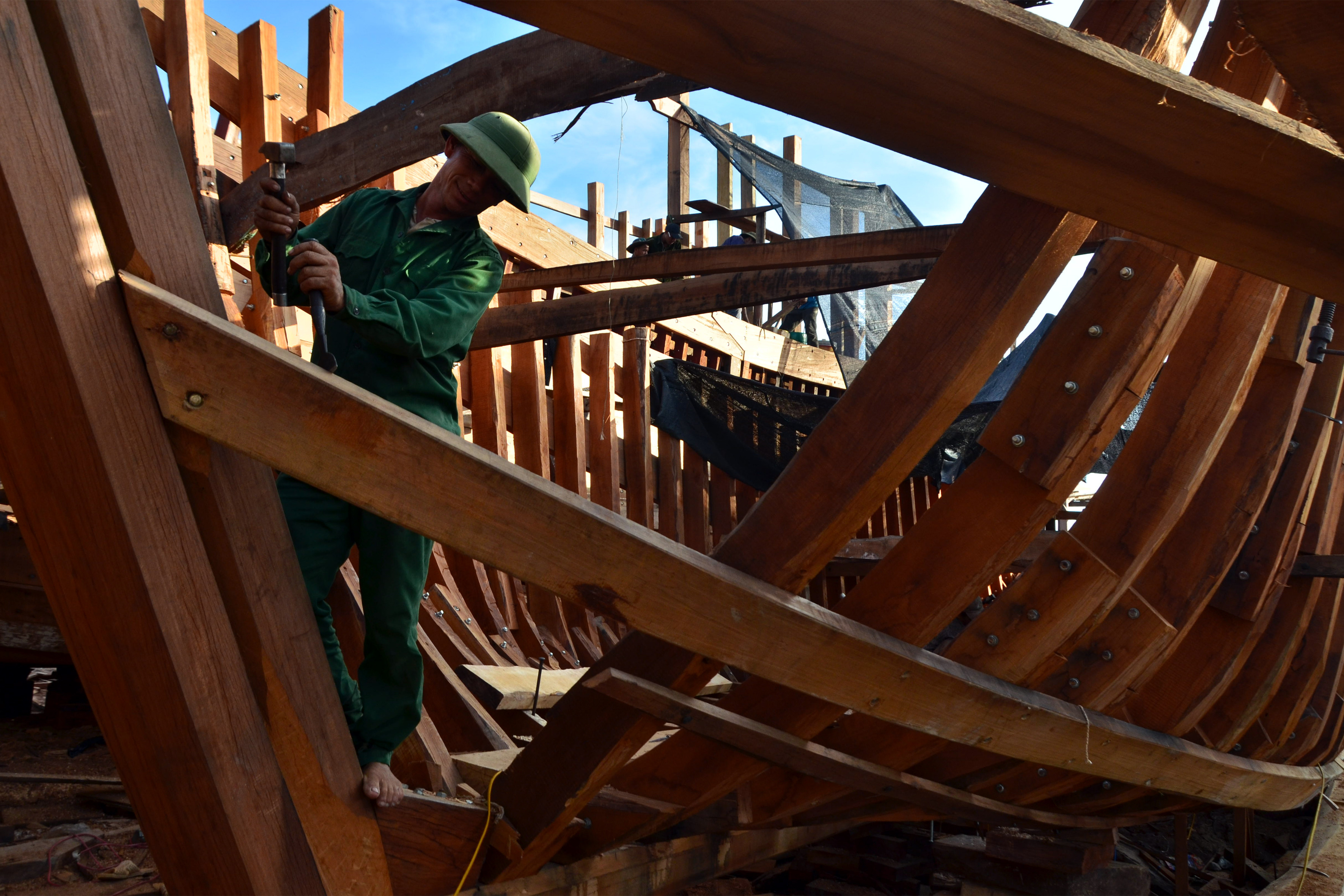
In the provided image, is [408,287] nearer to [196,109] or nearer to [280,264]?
[280,264]

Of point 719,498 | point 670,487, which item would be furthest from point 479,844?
point 719,498

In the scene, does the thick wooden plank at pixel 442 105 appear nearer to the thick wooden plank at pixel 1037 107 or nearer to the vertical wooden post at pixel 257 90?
the vertical wooden post at pixel 257 90

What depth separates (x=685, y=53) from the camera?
124 centimetres

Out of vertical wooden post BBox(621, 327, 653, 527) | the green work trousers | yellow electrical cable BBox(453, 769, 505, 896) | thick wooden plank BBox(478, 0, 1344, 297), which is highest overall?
thick wooden plank BBox(478, 0, 1344, 297)

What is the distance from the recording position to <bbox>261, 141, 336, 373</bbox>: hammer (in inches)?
64.4

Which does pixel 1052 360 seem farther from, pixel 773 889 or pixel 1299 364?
pixel 773 889

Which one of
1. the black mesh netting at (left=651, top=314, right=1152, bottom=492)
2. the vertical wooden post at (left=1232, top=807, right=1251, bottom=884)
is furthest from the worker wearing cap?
the vertical wooden post at (left=1232, top=807, right=1251, bottom=884)

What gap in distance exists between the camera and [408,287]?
2258 millimetres

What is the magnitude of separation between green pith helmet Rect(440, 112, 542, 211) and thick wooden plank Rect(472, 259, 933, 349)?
2394 millimetres

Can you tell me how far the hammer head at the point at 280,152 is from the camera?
1.72 m

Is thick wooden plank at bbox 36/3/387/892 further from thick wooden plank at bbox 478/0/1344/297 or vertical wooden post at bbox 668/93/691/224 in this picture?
vertical wooden post at bbox 668/93/691/224

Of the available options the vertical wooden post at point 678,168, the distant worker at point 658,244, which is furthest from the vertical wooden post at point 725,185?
the distant worker at point 658,244

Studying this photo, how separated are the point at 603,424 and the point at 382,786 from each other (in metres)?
4.95

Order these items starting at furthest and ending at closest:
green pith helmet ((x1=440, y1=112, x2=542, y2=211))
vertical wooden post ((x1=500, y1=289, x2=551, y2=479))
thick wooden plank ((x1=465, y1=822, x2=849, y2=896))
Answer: vertical wooden post ((x1=500, y1=289, x2=551, y2=479)), thick wooden plank ((x1=465, y1=822, x2=849, y2=896)), green pith helmet ((x1=440, y1=112, x2=542, y2=211))
